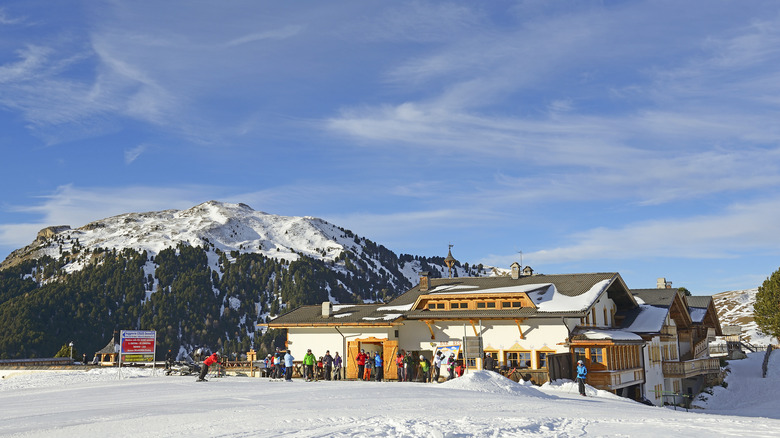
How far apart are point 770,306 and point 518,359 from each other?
36.9 m

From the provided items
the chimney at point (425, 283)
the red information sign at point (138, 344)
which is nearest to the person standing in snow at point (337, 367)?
the red information sign at point (138, 344)

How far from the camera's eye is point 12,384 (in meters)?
31.7

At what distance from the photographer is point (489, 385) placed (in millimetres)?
24609

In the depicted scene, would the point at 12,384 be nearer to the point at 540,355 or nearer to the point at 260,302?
the point at 540,355

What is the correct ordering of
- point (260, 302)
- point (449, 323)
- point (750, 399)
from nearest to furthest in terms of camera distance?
point (449, 323), point (750, 399), point (260, 302)

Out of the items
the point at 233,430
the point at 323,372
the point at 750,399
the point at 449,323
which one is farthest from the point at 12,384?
the point at 750,399

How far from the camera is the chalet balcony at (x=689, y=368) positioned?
42.9m

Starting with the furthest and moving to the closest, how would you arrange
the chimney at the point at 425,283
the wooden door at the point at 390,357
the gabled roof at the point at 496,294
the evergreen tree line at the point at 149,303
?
1. the evergreen tree line at the point at 149,303
2. the chimney at the point at 425,283
3. the wooden door at the point at 390,357
4. the gabled roof at the point at 496,294

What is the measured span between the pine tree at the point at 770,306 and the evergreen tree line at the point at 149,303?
10719 centimetres

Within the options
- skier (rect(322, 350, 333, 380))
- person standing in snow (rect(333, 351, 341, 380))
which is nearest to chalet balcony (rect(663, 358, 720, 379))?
person standing in snow (rect(333, 351, 341, 380))

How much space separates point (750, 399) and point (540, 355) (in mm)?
21755

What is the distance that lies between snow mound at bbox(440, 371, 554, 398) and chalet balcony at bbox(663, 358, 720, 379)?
21.4 m

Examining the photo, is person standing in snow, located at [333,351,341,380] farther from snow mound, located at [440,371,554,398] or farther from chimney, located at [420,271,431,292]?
chimney, located at [420,271,431,292]

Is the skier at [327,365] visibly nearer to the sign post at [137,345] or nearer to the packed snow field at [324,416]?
the packed snow field at [324,416]
